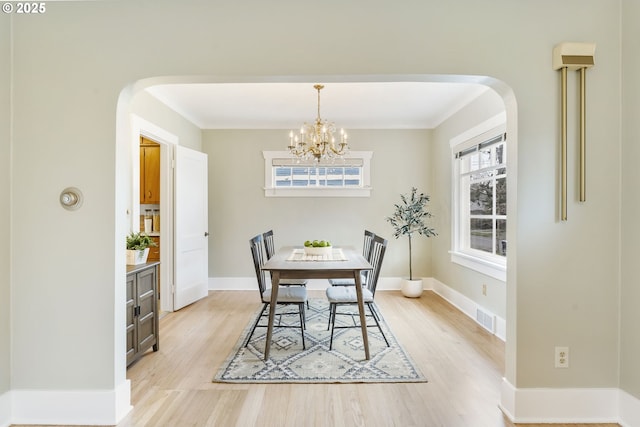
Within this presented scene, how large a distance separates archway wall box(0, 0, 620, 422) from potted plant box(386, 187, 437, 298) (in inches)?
107

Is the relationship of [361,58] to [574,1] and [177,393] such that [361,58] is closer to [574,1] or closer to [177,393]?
[574,1]

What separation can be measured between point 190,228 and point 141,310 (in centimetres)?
179

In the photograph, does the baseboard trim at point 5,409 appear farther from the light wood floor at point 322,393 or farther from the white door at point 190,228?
the white door at point 190,228

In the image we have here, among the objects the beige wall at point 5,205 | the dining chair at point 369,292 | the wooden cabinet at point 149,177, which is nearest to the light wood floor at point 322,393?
the dining chair at point 369,292

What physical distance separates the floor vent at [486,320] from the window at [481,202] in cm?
43

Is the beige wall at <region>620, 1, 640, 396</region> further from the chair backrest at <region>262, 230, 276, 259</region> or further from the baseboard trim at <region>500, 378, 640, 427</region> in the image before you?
the chair backrest at <region>262, 230, 276, 259</region>

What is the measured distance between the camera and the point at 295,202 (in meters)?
5.21

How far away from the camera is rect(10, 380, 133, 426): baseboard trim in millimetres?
2006

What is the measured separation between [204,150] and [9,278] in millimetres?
3479

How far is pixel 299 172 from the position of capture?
17.2 feet

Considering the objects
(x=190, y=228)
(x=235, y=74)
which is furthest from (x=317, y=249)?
(x=190, y=228)

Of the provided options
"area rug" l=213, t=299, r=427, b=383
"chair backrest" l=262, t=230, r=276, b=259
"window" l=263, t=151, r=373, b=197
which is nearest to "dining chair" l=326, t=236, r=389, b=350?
"area rug" l=213, t=299, r=427, b=383

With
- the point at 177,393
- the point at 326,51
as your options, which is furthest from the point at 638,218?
the point at 177,393

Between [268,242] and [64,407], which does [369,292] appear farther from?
[64,407]
